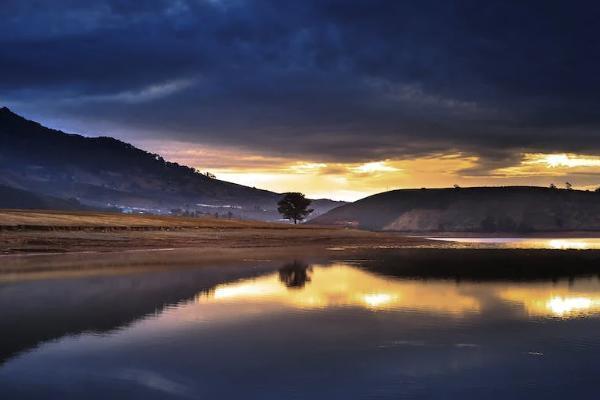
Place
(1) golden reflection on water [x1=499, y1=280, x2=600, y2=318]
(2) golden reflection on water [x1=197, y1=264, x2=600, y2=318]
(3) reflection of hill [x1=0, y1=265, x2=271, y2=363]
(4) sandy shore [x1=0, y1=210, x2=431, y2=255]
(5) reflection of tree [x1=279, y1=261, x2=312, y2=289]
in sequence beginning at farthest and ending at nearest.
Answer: (4) sandy shore [x1=0, y1=210, x2=431, y2=255] → (5) reflection of tree [x1=279, y1=261, x2=312, y2=289] → (2) golden reflection on water [x1=197, y1=264, x2=600, y2=318] → (1) golden reflection on water [x1=499, y1=280, x2=600, y2=318] → (3) reflection of hill [x1=0, y1=265, x2=271, y2=363]

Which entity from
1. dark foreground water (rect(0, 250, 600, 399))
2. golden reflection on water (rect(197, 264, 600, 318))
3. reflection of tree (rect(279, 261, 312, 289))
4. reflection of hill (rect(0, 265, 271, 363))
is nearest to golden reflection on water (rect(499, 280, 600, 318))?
golden reflection on water (rect(197, 264, 600, 318))

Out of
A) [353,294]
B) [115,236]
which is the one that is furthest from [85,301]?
[115,236]

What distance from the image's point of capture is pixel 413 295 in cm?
3878

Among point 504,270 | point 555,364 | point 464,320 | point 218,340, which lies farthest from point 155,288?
point 504,270

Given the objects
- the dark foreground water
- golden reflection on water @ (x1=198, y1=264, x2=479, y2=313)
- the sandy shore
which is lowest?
the dark foreground water

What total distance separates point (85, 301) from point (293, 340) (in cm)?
1485

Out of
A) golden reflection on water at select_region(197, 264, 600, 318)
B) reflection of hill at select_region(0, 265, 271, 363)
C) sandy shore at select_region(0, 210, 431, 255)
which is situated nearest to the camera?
reflection of hill at select_region(0, 265, 271, 363)

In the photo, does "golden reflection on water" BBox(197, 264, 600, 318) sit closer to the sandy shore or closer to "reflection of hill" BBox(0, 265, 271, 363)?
"reflection of hill" BBox(0, 265, 271, 363)

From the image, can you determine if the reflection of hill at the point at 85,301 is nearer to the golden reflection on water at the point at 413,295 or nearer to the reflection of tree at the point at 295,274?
the golden reflection on water at the point at 413,295

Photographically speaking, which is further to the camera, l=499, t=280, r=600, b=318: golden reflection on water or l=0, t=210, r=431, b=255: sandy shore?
l=0, t=210, r=431, b=255: sandy shore

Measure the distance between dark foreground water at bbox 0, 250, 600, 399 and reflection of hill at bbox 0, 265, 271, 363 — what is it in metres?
0.11

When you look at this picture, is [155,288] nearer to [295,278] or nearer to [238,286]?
[238,286]

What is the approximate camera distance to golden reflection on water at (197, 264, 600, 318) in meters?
34.4

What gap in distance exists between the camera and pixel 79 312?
101 ft
